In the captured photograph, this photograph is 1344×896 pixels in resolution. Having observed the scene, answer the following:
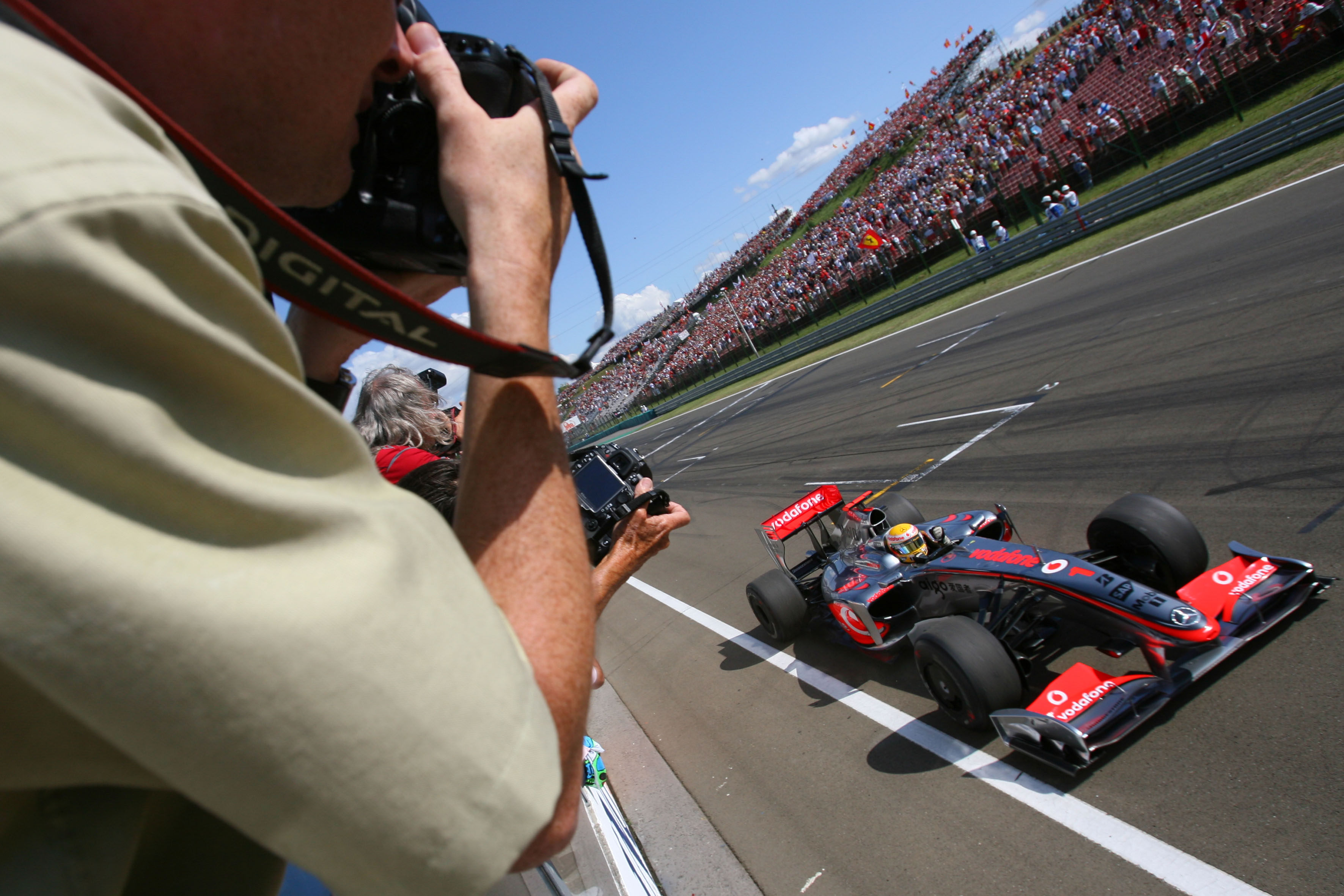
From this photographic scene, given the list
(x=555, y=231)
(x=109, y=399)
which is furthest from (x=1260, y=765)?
(x=109, y=399)

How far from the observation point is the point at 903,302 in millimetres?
25406

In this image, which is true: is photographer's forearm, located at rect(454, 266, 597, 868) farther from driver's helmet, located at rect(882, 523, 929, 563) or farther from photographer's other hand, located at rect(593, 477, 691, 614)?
driver's helmet, located at rect(882, 523, 929, 563)

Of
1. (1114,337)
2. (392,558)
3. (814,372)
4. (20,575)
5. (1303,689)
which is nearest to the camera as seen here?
(20,575)

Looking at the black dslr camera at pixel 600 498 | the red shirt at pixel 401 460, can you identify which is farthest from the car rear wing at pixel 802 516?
the black dslr camera at pixel 600 498

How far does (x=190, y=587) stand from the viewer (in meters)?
0.51

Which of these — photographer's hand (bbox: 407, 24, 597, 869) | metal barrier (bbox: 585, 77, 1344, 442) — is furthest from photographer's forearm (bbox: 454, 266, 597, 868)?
metal barrier (bbox: 585, 77, 1344, 442)

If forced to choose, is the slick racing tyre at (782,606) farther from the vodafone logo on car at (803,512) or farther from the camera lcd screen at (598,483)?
the camera lcd screen at (598,483)

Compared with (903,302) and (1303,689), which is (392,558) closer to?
(1303,689)

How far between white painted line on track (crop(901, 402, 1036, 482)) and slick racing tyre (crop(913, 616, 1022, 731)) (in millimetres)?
4682

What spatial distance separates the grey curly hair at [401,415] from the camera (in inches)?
126

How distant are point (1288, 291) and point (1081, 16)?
123 ft

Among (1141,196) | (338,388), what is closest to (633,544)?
(338,388)

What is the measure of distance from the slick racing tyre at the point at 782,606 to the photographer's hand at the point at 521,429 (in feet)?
18.8

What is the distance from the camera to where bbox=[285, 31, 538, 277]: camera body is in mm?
1213
